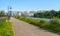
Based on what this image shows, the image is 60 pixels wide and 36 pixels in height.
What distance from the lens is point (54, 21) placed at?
2300 cm

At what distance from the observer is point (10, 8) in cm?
5206

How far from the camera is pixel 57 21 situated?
22.3 meters

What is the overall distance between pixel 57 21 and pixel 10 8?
31.5 m

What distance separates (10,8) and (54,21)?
101 feet

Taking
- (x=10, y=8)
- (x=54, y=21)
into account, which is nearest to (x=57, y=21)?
(x=54, y=21)

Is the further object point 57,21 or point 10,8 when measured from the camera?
point 10,8

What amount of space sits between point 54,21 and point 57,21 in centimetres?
78

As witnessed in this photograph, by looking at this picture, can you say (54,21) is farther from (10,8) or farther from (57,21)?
(10,8)

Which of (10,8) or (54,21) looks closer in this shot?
(54,21)
